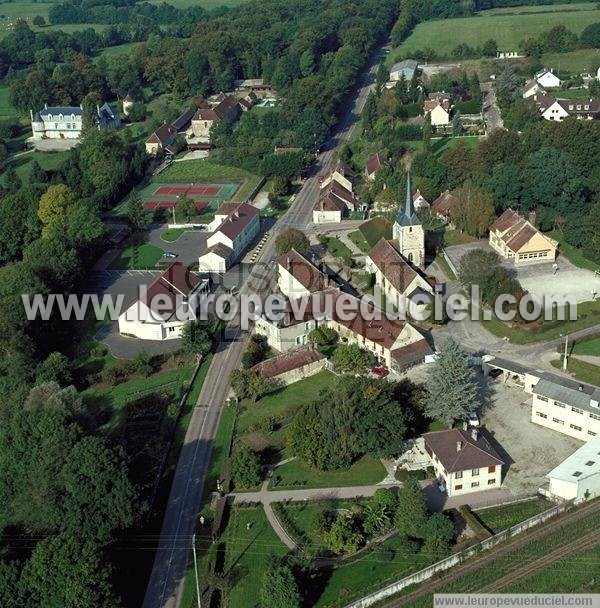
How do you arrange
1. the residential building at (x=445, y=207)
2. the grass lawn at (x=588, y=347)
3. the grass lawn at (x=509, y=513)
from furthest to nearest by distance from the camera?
the residential building at (x=445, y=207) → the grass lawn at (x=588, y=347) → the grass lawn at (x=509, y=513)

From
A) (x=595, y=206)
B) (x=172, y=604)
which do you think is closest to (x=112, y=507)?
(x=172, y=604)

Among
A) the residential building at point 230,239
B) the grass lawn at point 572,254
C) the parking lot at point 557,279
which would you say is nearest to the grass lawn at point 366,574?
the parking lot at point 557,279

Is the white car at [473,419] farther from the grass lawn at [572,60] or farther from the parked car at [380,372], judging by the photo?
the grass lawn at [572,60]

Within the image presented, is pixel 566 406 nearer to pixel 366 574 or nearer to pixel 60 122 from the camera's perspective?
pixel 366 574

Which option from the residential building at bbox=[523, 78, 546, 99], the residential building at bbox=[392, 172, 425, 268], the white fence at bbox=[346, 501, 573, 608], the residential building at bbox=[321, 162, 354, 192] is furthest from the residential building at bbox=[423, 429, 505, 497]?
the residential building at bbox=[523, 78, 546, 99]

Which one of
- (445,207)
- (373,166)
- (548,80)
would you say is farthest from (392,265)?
(548,80)

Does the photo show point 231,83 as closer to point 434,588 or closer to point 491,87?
point 491,87

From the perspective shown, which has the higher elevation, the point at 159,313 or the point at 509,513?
the point at 509,513
